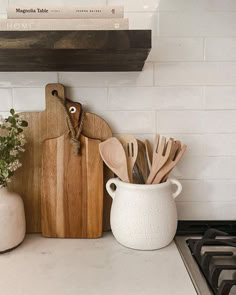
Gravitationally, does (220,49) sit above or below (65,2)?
below

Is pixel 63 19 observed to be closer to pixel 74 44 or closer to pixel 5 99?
pixel 74 44

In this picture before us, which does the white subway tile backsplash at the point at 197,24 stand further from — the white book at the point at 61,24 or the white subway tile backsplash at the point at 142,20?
the white book at the point at 61,24

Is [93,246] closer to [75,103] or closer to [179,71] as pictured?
[75,103]

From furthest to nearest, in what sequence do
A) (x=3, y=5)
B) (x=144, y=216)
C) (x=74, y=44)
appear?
(x=3, y=5)
(x=144, y=216)
(x=74, y=44)

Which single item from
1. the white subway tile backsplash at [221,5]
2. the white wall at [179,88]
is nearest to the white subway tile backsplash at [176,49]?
the white wall at [179,88]

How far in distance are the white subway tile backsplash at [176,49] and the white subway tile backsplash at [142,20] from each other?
5cm

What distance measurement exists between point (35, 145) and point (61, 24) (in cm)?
40

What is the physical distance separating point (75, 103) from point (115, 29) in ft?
0.99

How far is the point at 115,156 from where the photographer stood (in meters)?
0.86

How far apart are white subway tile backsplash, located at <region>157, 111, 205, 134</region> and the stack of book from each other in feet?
1.15

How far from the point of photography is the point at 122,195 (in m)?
0.82

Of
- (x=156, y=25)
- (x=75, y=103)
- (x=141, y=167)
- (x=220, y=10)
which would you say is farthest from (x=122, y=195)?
(x=220, y=10)

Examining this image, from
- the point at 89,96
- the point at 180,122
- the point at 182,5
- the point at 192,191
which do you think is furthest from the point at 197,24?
the point at 192,191

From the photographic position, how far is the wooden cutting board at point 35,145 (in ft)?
3.01
